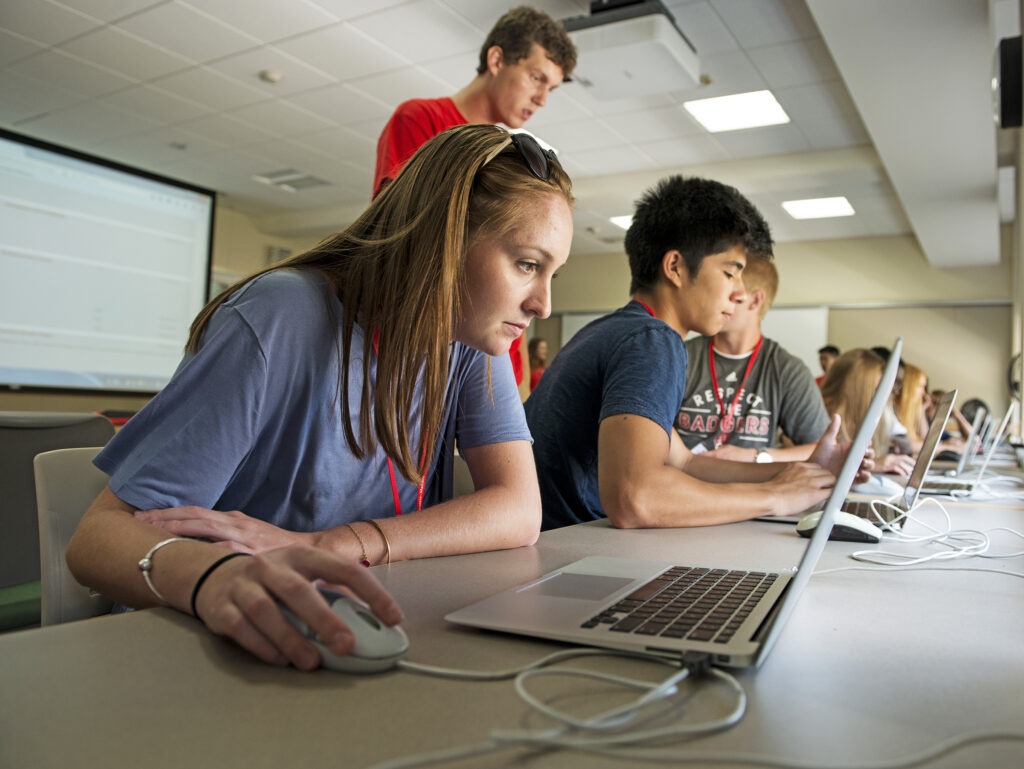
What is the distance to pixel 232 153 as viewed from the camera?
651cm

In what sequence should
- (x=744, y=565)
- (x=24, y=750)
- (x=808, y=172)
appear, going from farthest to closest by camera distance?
(x=808, y=172) < (x=744, y=565) < (x=24, y=750)

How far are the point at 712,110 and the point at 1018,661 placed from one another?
519 cm

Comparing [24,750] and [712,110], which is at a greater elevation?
[712,110]

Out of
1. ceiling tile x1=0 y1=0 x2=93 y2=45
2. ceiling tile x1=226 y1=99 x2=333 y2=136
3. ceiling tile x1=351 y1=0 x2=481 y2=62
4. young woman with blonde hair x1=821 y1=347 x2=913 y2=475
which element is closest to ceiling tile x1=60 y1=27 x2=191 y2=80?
ceiling tile x1=0 y1=0 x2=93 y2=45

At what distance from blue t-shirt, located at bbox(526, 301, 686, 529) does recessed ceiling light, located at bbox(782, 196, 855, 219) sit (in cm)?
591

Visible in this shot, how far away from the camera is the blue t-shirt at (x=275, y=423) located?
85 cm

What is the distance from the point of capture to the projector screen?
450 centimetres

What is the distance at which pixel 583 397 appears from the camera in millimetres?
1599

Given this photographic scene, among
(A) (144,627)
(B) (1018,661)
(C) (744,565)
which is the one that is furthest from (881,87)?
(A) (144,627)

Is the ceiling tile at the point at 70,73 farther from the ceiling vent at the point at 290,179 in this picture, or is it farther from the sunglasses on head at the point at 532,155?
the sunglasses on head at the point at 532,155

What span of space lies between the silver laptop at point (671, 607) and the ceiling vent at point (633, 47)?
3501 millimetres

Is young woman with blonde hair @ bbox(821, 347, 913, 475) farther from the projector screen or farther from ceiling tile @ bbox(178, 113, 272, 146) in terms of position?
ceiling tile @ bbox(178, 113, 272, 146)

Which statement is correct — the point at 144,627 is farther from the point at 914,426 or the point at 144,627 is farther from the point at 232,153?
the point at 232,153

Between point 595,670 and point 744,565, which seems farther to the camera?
point 744,565
